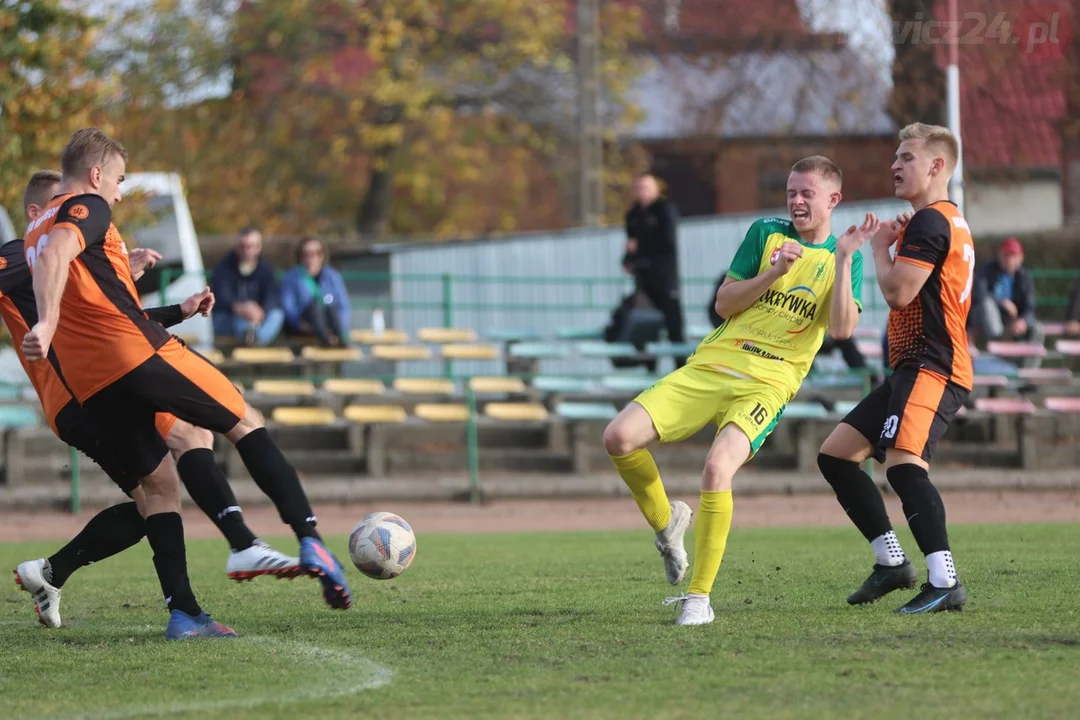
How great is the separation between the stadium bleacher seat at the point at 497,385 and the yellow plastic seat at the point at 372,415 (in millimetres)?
909

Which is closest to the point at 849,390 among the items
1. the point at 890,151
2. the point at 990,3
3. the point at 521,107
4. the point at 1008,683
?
the point at 990,3

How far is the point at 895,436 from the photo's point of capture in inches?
254

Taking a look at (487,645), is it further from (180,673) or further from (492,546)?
(492,546)

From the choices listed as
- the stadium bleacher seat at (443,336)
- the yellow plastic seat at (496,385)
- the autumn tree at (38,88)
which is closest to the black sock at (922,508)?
the yellow plastic seat at (496,385)

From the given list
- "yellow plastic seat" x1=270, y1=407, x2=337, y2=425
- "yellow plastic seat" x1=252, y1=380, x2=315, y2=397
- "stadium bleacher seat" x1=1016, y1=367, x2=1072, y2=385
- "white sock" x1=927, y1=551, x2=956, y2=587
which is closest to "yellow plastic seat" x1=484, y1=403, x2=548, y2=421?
"yellow plastic seat" x1=270, y1=407, x2=337, y2=425

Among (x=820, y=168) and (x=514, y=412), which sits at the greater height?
(x=820, y=168)

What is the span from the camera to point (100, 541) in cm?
683

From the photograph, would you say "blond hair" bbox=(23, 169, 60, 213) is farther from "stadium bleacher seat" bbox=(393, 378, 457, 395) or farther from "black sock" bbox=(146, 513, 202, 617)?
"stadium bleacher seat" bbox=(393, 378, 457, 395)

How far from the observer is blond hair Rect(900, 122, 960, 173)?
650 cm

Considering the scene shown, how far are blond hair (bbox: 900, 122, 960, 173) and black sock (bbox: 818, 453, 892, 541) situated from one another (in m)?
1.43

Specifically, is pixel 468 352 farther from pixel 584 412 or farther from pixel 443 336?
pixel 584 412

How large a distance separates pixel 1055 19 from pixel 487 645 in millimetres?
21491

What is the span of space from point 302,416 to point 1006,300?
824 cm

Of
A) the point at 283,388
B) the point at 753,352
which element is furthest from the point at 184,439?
the point at 283,388
